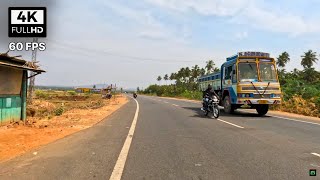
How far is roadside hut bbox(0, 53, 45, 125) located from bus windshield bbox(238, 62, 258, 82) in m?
10.1

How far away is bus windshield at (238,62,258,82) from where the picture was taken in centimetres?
1884

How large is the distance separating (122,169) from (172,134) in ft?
16.8

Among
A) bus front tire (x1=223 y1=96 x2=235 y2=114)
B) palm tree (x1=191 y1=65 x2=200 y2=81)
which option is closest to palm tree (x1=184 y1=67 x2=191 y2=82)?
palm tree (x1=191 y1=65 x2=200 y2=81)

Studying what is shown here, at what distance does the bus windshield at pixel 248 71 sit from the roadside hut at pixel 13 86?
399 inches

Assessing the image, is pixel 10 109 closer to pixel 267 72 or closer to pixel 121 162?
pixel 121 162

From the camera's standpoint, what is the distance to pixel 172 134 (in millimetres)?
11555

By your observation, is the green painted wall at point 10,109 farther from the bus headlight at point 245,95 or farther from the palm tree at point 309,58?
the palm tree at point 309,58

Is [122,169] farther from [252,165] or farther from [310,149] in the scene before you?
[310,149]

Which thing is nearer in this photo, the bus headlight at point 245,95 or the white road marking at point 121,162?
the white road marking at point 121,162

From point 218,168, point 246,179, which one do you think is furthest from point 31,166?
point 246,179

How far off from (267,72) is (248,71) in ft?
3.44

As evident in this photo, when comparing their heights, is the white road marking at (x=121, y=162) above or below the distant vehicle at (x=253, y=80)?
below

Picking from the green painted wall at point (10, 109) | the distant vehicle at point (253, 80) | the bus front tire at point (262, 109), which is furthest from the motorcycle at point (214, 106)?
the green painted wall at point (10, 109)

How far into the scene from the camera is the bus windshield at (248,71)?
742 inches
